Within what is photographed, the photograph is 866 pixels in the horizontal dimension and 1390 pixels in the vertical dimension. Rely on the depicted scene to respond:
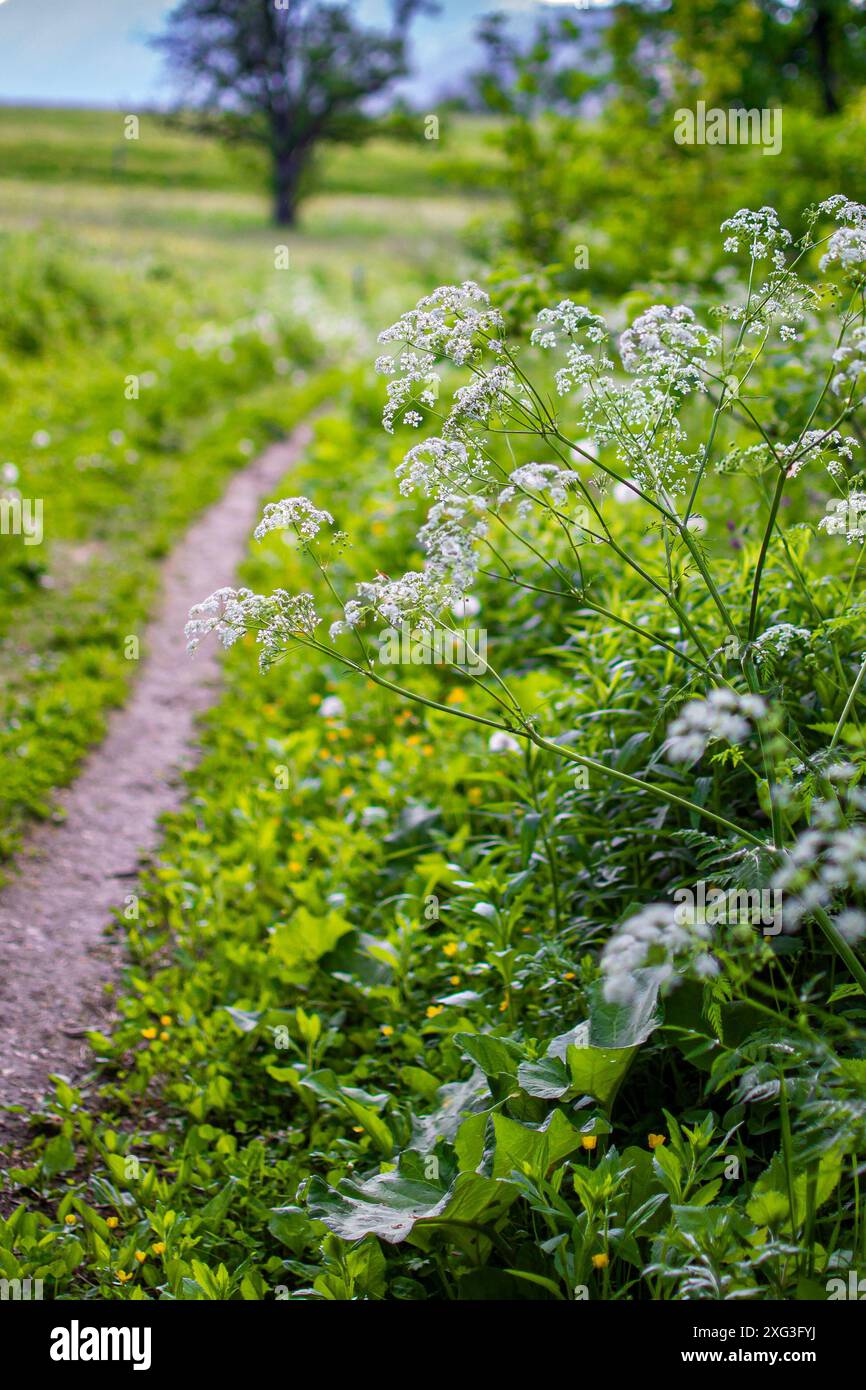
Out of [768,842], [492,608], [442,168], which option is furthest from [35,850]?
[442,168]

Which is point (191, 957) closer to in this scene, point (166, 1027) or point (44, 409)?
point (166, 1027)

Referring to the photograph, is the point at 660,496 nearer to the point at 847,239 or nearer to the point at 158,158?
the point at 847,239

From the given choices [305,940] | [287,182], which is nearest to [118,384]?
[305,940]

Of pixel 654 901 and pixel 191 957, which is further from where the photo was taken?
pixel 191 957

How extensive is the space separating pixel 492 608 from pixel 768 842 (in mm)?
3248

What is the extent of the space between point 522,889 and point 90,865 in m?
2.04

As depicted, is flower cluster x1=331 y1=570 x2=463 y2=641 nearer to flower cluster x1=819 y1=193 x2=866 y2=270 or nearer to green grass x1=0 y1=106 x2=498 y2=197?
flower cluster x1=819 y1=193 x2=866 y2=270

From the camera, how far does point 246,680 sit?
584 centimetres

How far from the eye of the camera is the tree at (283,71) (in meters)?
27.6

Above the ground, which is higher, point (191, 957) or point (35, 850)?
point (35, 850)

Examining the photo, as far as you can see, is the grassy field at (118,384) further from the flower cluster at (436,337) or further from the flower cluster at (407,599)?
the flower cluster at (436,337)

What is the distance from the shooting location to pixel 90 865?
14.3 ft

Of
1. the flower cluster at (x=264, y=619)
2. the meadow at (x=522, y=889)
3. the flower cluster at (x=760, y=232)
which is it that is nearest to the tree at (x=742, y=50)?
the meadow at (x=522, y=889)
